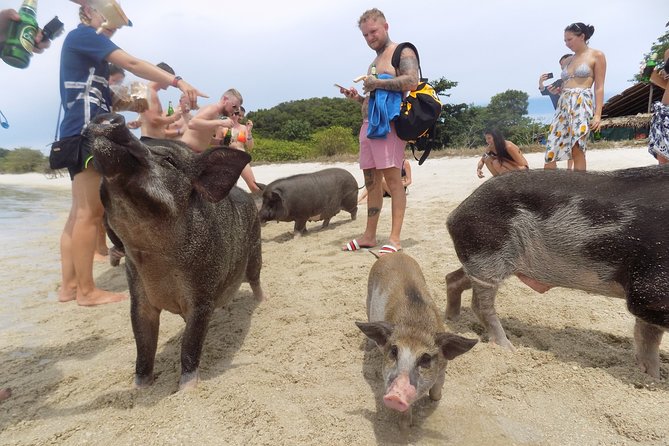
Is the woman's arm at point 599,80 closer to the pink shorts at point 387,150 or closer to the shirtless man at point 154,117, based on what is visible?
the pink shorts at point 387,150

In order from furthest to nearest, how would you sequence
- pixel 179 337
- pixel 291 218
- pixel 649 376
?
pixel 291 218, pixel 179 337, pixel 649 376

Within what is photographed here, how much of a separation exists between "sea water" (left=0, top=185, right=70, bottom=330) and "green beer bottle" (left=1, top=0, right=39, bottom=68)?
106 inches

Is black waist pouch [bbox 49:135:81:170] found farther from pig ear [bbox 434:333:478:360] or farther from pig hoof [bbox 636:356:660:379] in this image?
pig hoof [bbox 636:356:660:379]

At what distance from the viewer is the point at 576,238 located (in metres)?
2.82

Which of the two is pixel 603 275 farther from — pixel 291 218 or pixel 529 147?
pixel 529 147

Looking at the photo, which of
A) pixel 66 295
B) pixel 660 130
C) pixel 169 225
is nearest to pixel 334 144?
pixel 660 130

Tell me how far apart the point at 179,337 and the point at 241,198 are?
3.82ft

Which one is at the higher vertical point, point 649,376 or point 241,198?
point 241,198

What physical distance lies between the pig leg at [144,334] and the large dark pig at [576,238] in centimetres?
209

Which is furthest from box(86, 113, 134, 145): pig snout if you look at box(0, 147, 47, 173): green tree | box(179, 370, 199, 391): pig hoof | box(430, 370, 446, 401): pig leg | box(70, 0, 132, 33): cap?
box(0, 147, 47, 173): green tree

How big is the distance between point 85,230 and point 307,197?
3.87 m

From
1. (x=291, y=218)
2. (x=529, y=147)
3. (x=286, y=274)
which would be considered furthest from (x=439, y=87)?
(x=286, y=274)

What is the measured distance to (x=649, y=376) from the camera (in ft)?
8.74

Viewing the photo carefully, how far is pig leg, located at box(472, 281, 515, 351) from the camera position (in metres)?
3.09
